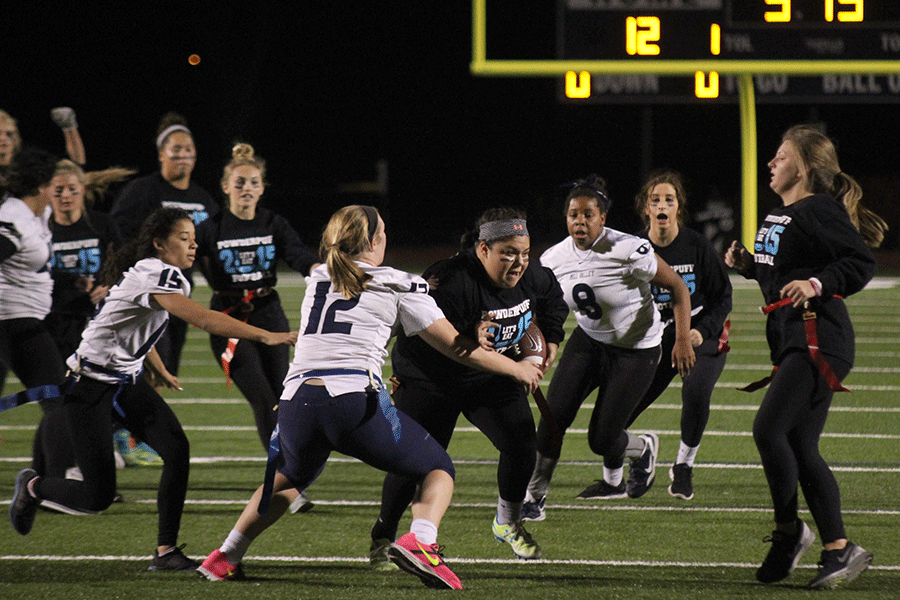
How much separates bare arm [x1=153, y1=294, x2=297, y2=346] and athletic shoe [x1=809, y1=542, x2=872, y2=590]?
2.11 m

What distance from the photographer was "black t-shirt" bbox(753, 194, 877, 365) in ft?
13.7

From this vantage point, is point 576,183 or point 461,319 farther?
point 576,183

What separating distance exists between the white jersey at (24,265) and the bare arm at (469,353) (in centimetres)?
262

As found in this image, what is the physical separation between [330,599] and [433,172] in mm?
32413

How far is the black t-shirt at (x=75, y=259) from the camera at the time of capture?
6.24m

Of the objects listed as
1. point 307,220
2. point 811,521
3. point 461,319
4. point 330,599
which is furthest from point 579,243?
point 307,220

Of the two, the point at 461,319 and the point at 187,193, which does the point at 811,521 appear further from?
the point at 187,193

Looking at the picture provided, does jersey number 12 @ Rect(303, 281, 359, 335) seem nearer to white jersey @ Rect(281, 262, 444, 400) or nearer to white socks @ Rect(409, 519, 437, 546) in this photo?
white jersey @ Rect(281, 262, 444, 400)

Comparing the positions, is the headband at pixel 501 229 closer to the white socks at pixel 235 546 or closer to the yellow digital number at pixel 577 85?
the white socks at pixel 235 546

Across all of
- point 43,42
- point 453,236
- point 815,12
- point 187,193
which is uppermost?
point 43,42

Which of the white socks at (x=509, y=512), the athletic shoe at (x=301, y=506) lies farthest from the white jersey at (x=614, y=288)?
the athletic shoe at (x=301, y=506)

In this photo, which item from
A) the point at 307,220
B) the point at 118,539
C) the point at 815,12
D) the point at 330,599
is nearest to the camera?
the point at 330,599

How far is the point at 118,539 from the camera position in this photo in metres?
4.95

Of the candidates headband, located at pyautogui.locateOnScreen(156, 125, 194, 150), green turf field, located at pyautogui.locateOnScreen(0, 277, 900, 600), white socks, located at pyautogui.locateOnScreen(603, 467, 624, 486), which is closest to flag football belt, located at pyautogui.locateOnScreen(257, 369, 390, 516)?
green turf field, located at pyautogui.locateOnScreen(0, 277, 900, 600)
